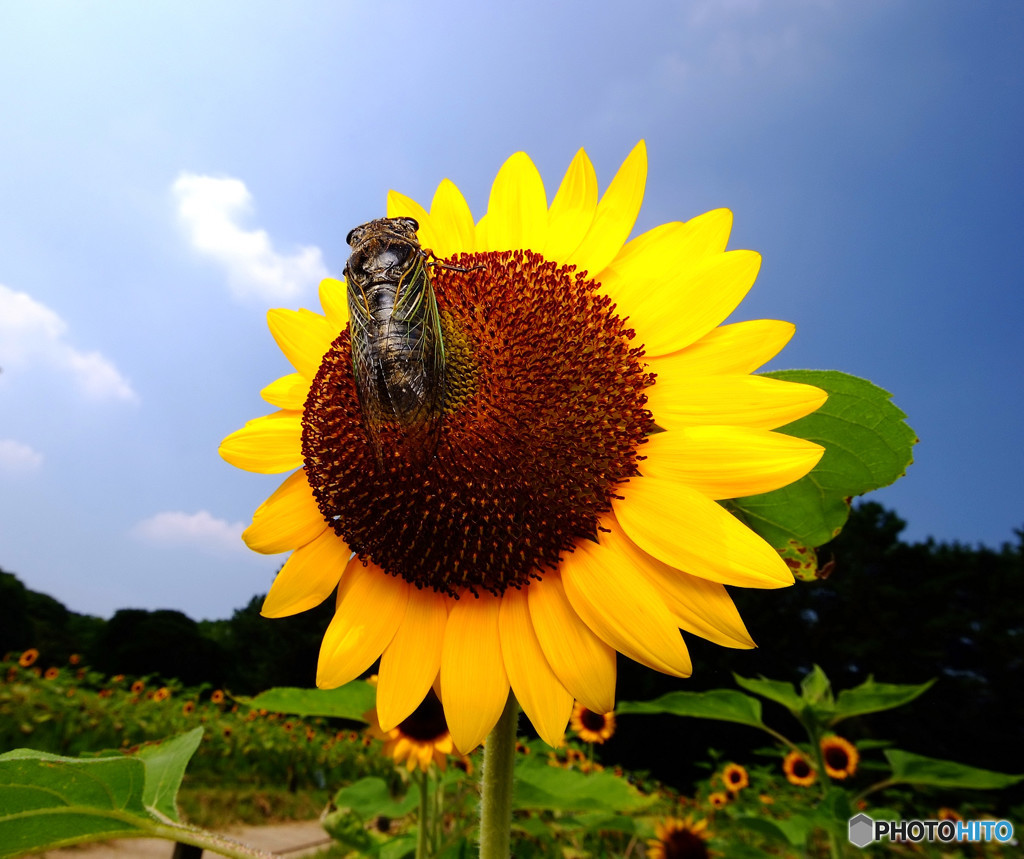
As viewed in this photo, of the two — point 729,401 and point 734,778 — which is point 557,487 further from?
point 734,778

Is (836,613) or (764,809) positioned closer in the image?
(764,809)

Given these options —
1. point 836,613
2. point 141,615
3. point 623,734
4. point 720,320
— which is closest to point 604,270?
point 720,320

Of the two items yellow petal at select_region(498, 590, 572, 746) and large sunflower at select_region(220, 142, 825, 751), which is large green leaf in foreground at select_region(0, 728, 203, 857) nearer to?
large sunflower at select_region(220, 142, 825, 751)

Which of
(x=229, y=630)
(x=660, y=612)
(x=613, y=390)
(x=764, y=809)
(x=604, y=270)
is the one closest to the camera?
(x=660, y=612)

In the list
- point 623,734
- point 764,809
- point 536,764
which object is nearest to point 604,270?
point 536,764

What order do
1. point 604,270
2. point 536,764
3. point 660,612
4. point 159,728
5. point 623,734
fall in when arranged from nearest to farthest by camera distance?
point 660,612, point 604,270, point 536,764, point 159,728, point 623,734

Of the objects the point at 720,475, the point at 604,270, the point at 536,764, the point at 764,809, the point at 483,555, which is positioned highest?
the point at 604,270

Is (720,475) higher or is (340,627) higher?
(720,475)

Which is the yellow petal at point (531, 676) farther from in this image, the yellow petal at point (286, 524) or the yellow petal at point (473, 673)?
the yellow petal at point (286, 524)

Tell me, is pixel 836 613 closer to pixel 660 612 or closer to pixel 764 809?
pixel 764 809
